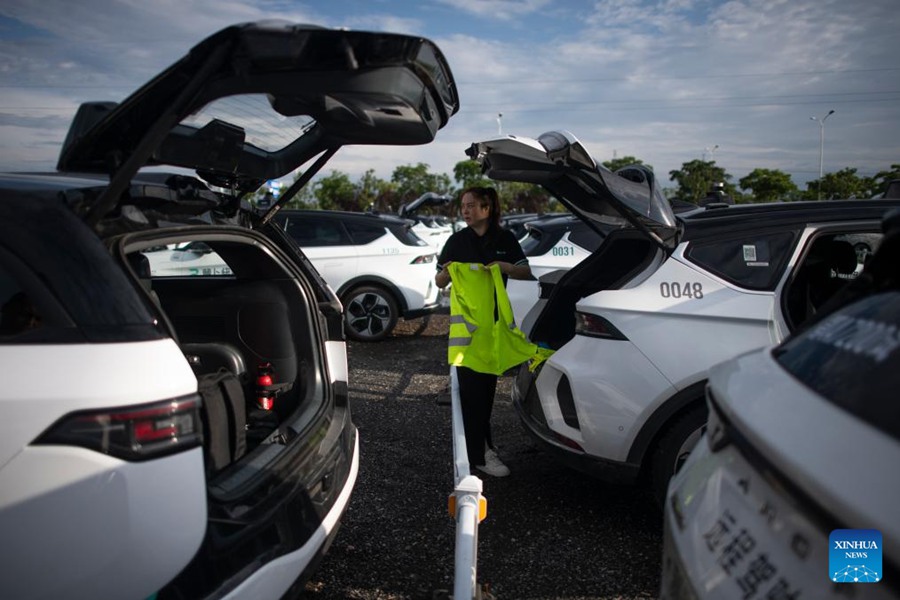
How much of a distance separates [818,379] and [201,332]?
115 inches

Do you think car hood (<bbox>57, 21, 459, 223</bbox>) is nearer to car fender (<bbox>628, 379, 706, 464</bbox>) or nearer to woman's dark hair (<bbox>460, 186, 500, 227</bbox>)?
→ woman's dark hair (<bbox>460, 186, 500, 227</bbox>)

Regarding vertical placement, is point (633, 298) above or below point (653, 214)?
Answer: below

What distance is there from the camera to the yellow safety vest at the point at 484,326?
402cm

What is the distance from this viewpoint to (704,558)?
138 centimetres

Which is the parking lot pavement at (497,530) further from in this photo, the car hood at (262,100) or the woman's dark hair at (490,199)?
the car hood at (262,100)

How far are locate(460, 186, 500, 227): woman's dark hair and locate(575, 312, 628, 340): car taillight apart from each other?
108 centimetres

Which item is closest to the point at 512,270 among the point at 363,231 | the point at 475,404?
the point at 475,404

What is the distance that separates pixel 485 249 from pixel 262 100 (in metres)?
2.01

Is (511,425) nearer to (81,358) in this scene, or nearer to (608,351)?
(608,351)

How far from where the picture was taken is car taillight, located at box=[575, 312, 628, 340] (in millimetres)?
3205

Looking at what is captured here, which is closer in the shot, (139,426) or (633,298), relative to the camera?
(139,426)

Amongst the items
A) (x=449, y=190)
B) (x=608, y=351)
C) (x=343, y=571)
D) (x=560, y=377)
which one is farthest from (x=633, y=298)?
(x=449, y=190)

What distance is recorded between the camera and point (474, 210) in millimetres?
4070

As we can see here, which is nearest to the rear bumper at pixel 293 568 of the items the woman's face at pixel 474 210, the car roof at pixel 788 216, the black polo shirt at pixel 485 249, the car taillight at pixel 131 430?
the car taillight at pixel 131 430
